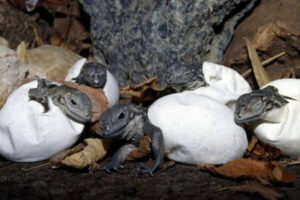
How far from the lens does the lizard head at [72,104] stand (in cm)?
263

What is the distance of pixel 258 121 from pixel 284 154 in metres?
0.29

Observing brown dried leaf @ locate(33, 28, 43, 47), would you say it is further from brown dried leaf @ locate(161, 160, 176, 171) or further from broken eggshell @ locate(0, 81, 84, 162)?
brown dried leaf @ locate(161, 160, 176, 171)

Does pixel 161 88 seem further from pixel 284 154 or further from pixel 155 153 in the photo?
pixel 284 154

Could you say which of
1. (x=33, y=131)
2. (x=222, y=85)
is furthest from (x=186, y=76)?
(x=33, y=131)

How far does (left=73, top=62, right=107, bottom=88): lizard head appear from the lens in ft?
9.71

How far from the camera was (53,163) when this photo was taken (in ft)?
8.13

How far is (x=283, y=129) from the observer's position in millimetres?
2545

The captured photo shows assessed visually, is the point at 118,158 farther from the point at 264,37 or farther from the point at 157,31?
the point at 264,37

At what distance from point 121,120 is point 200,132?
1.78 feet

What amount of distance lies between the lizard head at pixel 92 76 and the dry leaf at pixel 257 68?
1.37 m

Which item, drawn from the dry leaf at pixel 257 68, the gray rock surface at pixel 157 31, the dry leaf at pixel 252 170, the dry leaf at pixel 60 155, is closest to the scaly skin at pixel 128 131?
the dry leaf at pixel 60 155

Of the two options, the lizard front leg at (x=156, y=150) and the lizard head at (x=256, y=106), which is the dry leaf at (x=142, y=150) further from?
the lizard head at (x=256, y=106)

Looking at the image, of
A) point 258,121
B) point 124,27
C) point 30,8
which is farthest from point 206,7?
point 30,8

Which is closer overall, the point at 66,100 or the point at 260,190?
the point at 260,190
